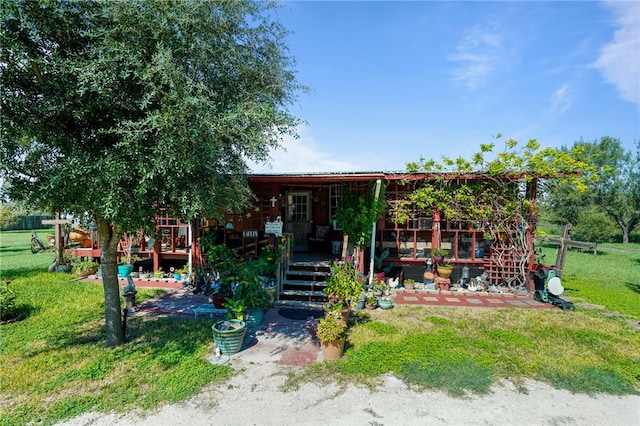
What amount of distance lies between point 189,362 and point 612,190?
31138 millimetres

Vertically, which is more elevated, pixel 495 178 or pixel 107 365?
pixel 495 178

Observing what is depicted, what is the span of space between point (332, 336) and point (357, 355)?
1.92 feet

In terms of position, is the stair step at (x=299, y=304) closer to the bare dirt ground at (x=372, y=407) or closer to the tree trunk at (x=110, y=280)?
the bare dirt ground at (x=372, y=407)

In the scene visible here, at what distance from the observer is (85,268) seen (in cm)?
990

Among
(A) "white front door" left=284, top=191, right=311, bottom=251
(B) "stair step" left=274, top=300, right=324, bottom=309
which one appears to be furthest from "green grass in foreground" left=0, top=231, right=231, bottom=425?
(A) "white front door" left=284, top=191, right=311, bottom=251

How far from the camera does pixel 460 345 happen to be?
16.6 feet

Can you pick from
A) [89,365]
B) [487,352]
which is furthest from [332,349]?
[89,365]

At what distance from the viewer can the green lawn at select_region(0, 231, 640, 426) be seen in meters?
3.79

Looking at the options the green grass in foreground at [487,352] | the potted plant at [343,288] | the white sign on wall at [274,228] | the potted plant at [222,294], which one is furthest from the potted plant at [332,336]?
the white sign on wall at [274,228]

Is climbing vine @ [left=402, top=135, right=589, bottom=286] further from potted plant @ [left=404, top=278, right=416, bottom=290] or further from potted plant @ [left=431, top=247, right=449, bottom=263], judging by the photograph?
potted plant @ [left=404, top=278, right=416, bottom=290]

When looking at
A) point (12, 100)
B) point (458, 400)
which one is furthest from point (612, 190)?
point (12, 100)

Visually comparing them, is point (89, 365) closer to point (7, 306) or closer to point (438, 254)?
point (7, 306)

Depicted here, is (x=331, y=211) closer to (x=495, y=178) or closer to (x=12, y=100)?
(x=495, y=178)

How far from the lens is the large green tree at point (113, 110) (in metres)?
3.59
